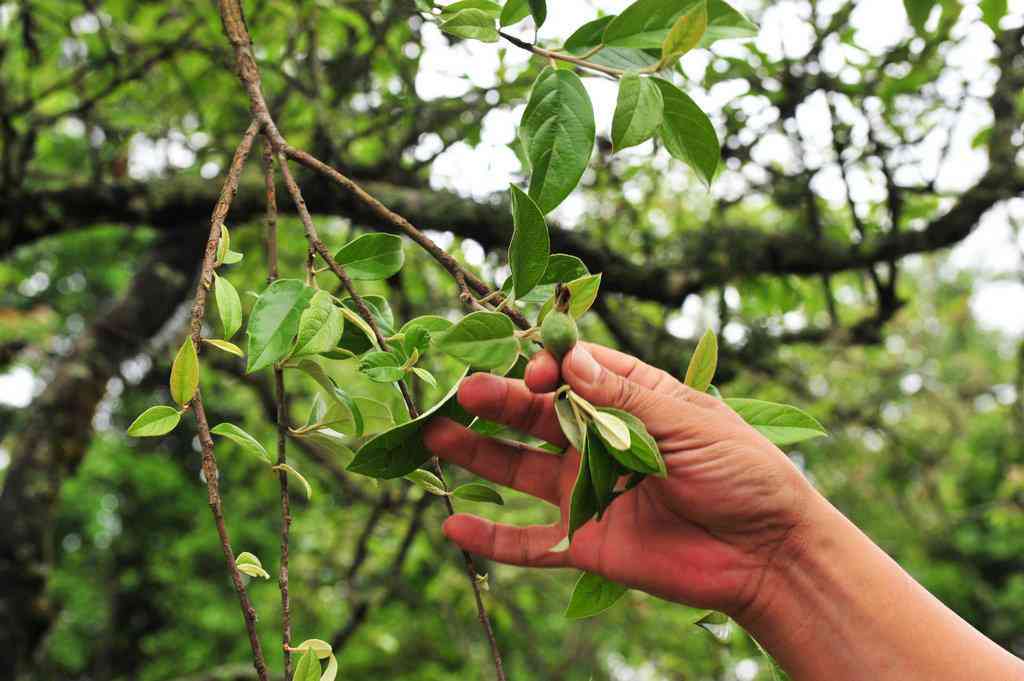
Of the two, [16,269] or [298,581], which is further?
[16,269]

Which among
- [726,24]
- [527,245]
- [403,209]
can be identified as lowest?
[403,209]

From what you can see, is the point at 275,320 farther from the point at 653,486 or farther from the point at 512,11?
the point at 653,486

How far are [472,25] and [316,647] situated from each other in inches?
23.2

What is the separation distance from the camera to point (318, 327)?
2.50 feet

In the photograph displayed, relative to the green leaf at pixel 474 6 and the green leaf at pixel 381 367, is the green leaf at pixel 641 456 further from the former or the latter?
the green leaf at pixel 474 6

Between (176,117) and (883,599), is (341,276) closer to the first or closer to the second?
(883,599)

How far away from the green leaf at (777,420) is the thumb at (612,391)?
12 centimetres

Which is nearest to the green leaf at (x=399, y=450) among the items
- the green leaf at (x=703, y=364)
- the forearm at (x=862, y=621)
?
the green leaf at (x=703, y=364)

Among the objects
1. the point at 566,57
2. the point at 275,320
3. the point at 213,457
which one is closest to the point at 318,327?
the point at 275,320

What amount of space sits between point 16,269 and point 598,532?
18.2ft

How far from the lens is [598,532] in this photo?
1117 mm

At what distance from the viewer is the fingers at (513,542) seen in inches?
44.7

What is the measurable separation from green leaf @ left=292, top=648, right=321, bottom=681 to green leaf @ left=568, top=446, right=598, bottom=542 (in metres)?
0.23

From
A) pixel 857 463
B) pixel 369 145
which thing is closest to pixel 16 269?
pixel 369 145
